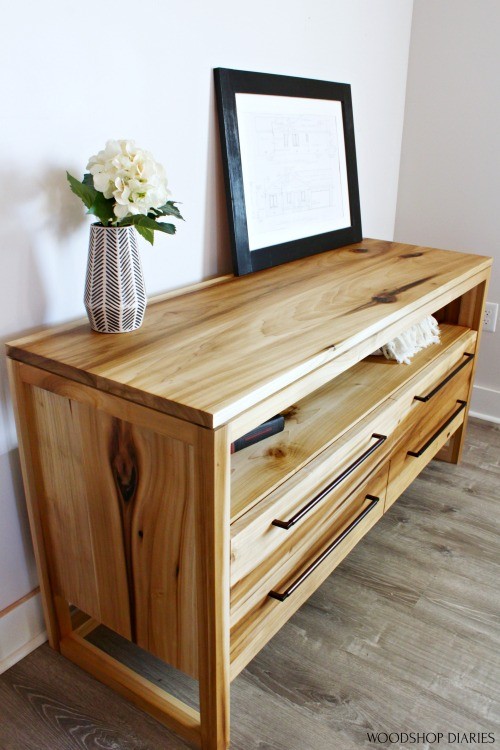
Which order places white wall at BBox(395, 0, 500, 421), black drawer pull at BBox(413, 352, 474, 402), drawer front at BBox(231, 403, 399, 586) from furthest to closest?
white wall at BBox(395, 0, 500, 421) < black drawer pull at BBox(413, 352, 474, 402) < drawer front at BBox(231, 403, 399, 586)

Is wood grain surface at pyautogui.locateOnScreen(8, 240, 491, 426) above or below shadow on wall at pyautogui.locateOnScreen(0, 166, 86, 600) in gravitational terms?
below

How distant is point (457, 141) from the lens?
2205 mm

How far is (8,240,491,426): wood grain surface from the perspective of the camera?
94 centimetres

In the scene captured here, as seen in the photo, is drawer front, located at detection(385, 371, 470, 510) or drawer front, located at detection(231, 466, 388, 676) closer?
drawer front, located at detection(231, 466, 388, 676)

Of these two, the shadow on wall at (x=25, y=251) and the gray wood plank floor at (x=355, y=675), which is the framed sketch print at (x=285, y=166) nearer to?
the shadow on wall at (x=25, y=251)

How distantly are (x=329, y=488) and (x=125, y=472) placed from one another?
0.40 meters

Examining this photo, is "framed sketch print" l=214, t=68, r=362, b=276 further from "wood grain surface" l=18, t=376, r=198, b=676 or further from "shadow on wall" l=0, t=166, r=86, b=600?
"wood grain surface" l=18, t=376, r=198, b=676

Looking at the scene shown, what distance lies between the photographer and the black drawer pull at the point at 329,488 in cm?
109

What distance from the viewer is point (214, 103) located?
1439mm

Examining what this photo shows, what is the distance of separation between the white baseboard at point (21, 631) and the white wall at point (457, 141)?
1.71m

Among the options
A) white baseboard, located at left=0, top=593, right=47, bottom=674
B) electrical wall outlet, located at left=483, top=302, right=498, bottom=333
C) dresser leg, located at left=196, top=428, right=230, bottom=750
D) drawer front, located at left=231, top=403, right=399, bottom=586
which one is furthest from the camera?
electrical wall outlet, located at left=483, top=302, right=498, bottom=333

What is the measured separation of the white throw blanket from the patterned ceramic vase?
736 millimetres

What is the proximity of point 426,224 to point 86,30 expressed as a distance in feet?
5.07

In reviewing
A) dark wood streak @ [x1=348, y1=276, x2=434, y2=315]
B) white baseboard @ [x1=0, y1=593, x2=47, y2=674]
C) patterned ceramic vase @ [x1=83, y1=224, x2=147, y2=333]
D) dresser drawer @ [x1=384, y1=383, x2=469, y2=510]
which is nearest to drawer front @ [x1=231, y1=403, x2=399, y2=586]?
dresser drawer @ [x1=384, y1=383, x2=469, y2=510]
